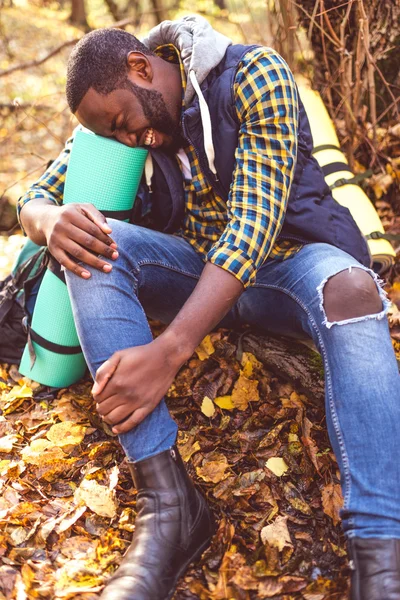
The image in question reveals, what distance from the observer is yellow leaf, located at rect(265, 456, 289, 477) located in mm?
2320

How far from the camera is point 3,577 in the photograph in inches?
78.7

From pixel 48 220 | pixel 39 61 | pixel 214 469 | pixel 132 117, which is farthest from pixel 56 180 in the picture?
pixel 39 61

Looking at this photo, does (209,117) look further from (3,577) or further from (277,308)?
(3,577)

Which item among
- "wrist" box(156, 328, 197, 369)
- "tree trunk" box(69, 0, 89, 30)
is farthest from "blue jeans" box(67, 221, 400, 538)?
"tree trunk" box(69, 0, 89, 30)

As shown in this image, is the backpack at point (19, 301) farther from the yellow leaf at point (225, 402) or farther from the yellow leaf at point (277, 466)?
the yellow leaf at point (277, 466)

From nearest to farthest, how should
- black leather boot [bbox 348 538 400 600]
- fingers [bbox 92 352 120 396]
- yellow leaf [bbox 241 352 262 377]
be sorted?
black leather boot [bbox 348 538 400 600] → fingers [bbox 92 352 120 396] → yellow leaf [bbox 241 352 262 377]

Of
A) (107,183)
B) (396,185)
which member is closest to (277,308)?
(107,183)

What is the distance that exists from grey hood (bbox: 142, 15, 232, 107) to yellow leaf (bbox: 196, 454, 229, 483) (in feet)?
5.07

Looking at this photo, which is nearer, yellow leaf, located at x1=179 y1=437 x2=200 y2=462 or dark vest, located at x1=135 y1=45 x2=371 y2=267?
dark vest, located at x1=135 y1=45 x2=371 y2=267

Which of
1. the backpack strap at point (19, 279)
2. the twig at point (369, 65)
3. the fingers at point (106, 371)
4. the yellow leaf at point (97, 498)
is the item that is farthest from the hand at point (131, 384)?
the twig at point (369, 65)

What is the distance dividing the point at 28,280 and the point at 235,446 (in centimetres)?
142

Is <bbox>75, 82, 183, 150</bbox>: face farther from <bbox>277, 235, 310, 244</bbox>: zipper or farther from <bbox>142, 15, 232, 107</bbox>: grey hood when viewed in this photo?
<bbox>277, 235, 310, 244</bbox>: zipper

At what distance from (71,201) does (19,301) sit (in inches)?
29.1

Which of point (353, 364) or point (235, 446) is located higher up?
point (353, 364)
